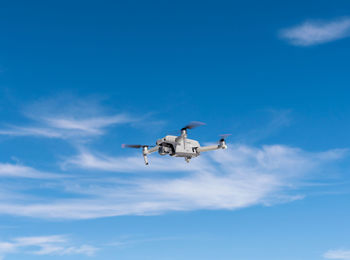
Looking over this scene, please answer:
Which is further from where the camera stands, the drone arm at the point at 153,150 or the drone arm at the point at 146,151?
the drone arm at the point at 146,151

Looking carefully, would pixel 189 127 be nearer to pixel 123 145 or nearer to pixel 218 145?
pixel 218 145

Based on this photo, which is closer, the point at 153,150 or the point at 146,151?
the point at 153,150

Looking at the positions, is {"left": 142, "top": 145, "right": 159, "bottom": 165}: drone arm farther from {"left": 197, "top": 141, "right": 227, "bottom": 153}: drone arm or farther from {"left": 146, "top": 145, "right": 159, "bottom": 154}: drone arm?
{"left": 197, "top": 141, "right": 227, "bottom": 153}: drone arm

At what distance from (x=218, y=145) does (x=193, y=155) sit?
11.2 meters

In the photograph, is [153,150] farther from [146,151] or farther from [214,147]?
[214,147]

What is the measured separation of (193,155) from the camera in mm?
164000

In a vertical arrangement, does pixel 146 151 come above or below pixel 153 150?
above

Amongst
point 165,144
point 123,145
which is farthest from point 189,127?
point 123,145

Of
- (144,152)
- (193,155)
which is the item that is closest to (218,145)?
(193,155)

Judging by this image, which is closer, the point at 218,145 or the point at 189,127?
the point at 189,127

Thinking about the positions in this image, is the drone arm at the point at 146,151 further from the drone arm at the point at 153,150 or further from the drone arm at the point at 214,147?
the drone arm at the point at 214,147

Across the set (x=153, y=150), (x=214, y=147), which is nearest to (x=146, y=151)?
(x=153, y=150)

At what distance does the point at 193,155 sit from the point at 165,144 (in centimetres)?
1064

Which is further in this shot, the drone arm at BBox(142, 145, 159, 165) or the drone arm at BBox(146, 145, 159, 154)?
the drone arm at BBox(142, 145, 159, 165)
